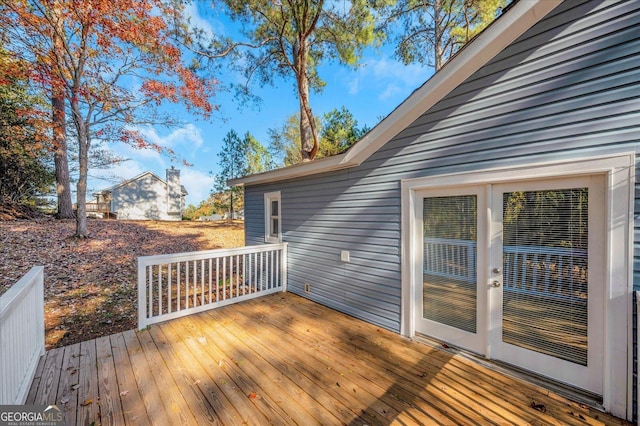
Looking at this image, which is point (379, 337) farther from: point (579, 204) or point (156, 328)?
point (156, 328)

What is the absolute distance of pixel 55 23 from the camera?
21.7 ft

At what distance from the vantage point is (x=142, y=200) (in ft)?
68.5

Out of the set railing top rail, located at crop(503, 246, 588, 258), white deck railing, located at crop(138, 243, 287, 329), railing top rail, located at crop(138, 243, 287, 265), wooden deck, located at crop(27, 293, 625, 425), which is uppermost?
railing top rail, located at crop(503, 246, 588, 258)

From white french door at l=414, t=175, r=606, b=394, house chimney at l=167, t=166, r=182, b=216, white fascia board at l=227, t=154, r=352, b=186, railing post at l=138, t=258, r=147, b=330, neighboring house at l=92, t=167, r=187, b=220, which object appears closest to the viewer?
white french door at l=414, t=175, r=606, b=394

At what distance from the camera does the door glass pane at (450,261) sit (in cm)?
289

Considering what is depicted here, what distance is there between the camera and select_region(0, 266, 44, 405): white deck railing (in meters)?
1.79

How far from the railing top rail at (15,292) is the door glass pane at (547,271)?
4.21 meters

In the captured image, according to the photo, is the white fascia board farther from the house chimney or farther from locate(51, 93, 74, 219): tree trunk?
the house chimney

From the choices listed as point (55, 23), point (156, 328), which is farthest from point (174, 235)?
point (156, 328)

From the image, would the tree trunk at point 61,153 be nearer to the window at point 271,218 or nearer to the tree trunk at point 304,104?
the tree trunk at point 304,104

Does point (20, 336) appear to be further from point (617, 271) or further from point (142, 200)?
point (142, 200)

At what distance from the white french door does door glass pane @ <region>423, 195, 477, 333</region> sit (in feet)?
0.04

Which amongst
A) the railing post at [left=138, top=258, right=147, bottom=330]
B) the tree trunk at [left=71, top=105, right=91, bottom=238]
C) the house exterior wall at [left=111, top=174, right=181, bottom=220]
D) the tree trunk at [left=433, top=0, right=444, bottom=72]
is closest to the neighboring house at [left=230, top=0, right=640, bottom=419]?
the railing post at [left=138, top=258, right=147, bottom=330]

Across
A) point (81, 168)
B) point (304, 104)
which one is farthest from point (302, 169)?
point (81, 168)
